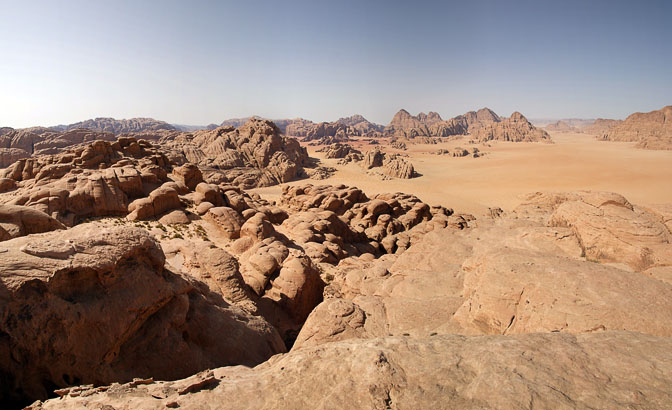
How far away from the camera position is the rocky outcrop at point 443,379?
147 inches

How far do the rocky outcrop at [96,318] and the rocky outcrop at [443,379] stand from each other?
1024mm

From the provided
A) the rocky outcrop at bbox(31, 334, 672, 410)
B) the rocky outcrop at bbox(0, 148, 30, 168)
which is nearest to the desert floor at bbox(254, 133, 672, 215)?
the rocky outcrop at bbox(31, 334, 672, 410)

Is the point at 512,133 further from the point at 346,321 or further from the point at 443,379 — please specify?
the point at 443,379

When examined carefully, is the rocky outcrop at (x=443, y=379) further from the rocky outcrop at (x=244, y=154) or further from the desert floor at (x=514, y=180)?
the rocky outcrop at (x=244, y=154)

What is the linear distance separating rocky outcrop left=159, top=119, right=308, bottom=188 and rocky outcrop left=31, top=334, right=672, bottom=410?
41.9 metres

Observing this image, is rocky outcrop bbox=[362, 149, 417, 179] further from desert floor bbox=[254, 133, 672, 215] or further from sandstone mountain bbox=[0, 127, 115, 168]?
sandstone mountain bbox=[0, 127, 115, 168]

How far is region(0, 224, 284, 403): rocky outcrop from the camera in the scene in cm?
489

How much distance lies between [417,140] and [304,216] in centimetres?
10945

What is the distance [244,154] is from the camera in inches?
2072

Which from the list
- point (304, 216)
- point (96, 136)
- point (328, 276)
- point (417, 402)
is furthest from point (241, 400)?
point (96, 136)

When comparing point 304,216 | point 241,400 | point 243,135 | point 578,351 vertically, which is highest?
point 243,135

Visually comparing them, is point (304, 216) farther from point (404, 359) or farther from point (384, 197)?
point (404, 359)

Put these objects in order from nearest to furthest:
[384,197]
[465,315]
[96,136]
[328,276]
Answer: [465,315] → [328,276] → [384,197] → [96,136]

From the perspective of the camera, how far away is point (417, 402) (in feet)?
12.6
